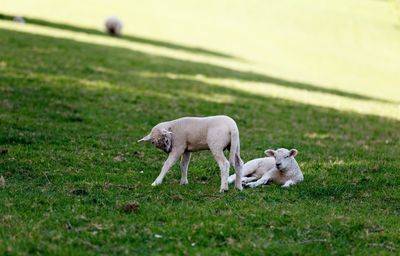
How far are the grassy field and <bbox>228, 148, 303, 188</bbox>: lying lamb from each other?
1.27 ft

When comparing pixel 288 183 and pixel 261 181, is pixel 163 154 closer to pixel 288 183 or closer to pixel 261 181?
pixel 261 181

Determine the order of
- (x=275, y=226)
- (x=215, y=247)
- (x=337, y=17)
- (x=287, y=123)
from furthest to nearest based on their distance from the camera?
(x=337, y=17) → (x=287, y=123) → (x=275, y=226) → (x=215, y=247)

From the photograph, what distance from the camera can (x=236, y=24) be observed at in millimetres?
68062

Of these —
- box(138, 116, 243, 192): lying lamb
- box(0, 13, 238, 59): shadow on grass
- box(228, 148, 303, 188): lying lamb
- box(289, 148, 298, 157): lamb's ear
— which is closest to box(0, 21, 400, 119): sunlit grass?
box(0, 13, 238, 59): shadow on grass

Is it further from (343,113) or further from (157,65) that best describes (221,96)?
(157,65)

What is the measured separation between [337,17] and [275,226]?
73133 mm

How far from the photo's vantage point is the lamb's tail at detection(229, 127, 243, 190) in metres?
11.8

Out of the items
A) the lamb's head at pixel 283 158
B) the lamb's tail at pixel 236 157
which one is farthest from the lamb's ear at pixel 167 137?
the lamb's head at pixel 283 158

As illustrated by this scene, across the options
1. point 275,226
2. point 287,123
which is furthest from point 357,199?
point 287,123

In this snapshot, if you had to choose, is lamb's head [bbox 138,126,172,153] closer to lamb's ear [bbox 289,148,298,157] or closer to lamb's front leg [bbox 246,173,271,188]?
Result: lamb's front leg [bbox 246,173,271,188]

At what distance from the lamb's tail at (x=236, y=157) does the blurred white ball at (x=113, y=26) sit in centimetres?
3614

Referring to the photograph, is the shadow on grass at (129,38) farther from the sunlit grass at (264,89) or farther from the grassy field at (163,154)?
the sunlit grass at (264,89)

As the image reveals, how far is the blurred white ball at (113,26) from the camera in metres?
46.8

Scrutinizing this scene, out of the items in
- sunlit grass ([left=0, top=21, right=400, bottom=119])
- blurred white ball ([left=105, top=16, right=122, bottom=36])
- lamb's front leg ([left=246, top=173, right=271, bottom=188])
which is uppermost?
blurred white ball ([left=105, top=16, right=122, bottom=36])
